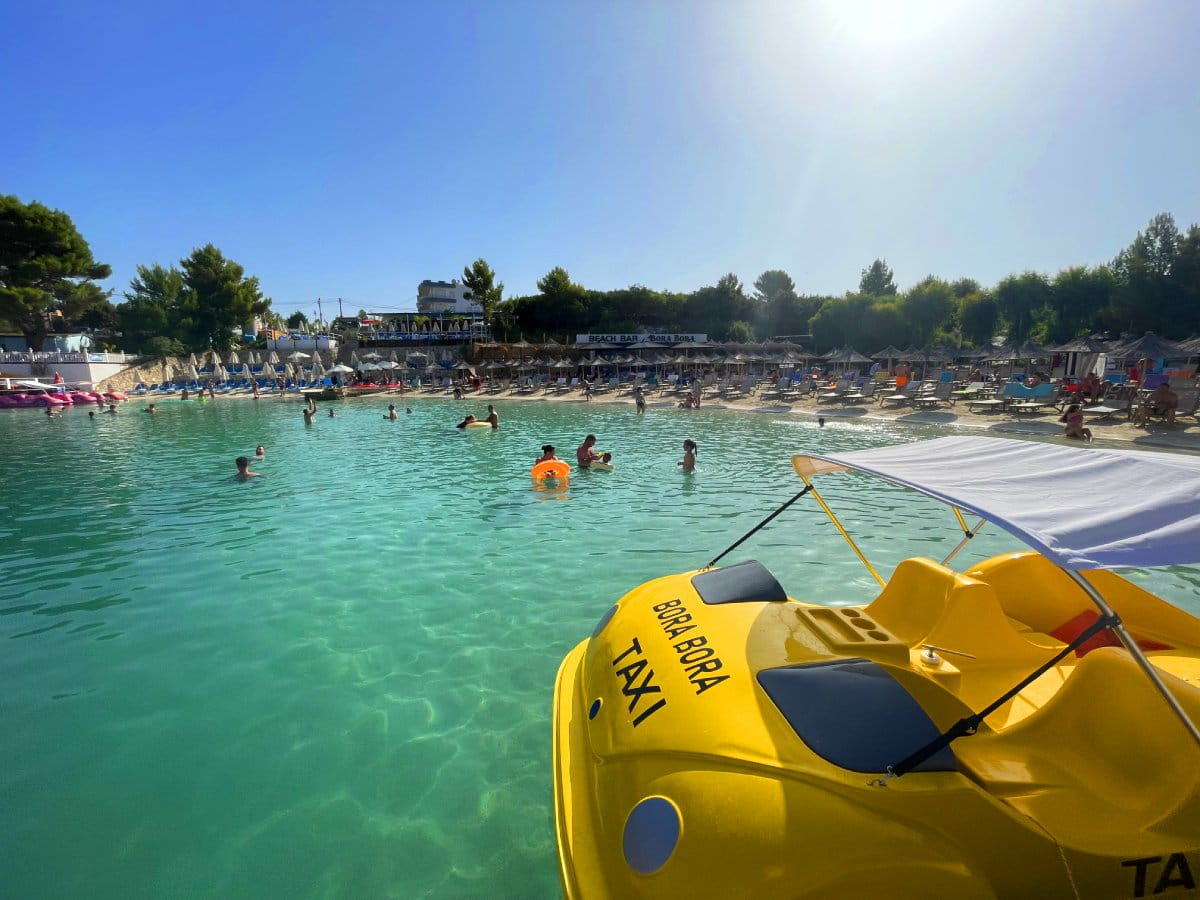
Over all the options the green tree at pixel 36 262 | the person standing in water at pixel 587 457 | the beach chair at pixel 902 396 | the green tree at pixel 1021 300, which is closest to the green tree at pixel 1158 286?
the green tree at pixel 1021 300

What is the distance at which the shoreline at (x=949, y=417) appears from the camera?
1622 cm

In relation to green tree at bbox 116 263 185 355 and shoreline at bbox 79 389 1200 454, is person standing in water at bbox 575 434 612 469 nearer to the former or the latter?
shoreline at bbox 79 389 1200 454

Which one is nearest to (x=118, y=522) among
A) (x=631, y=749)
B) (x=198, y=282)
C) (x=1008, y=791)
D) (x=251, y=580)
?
(x=251, y=580)

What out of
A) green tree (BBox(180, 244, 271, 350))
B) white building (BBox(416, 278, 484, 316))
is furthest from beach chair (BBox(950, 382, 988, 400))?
white building (BBox(416, 278, 484, 316))

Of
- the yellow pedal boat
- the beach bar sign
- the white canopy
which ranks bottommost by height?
the yellow pedal boat

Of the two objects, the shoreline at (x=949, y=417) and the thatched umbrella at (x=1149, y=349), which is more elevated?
the thatched umbrella at (x=1149, y=349)

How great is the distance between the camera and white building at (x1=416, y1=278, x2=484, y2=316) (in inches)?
4535

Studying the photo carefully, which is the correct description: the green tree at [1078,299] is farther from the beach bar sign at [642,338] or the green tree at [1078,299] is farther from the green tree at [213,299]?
the green tree at [213,299]

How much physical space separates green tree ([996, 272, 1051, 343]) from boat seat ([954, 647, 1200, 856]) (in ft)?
195

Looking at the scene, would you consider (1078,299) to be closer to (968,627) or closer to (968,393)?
(968,393)

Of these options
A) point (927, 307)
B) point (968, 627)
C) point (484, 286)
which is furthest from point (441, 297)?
point (968, 627)

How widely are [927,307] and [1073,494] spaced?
56253 millimetres

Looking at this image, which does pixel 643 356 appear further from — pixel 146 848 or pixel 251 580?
pixel 146 848

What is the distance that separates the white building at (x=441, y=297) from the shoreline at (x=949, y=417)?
3305 inches
